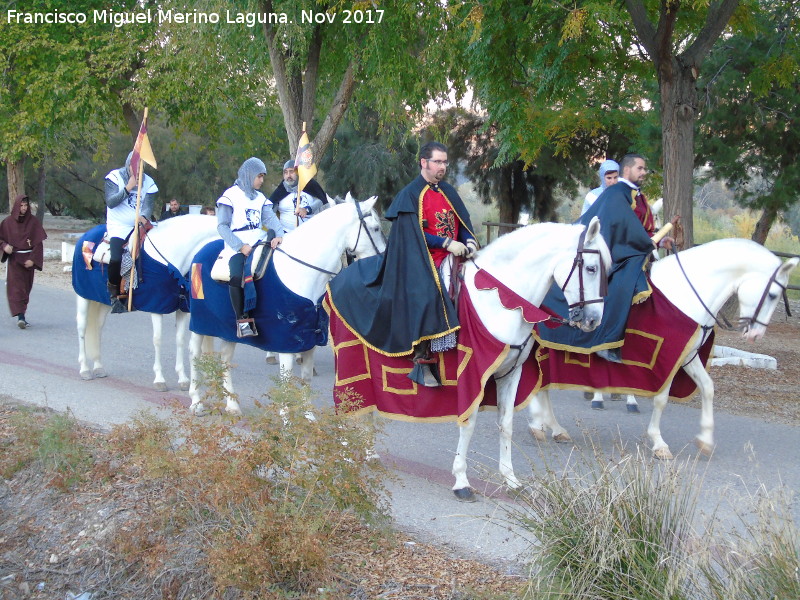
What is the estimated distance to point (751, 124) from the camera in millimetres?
16203

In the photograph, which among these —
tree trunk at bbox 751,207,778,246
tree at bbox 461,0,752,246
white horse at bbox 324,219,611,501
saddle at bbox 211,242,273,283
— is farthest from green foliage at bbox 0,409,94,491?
tree trunk at bbox 751,207,778,246

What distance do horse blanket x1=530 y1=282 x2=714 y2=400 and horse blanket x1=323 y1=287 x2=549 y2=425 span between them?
0.95 m

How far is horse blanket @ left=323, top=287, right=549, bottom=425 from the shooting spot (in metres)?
5.96

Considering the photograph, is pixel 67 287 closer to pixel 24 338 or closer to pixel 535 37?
pixel 24 338

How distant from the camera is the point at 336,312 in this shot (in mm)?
6637

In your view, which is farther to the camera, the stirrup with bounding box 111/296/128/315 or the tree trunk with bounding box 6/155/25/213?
the tree trunk with bounding box 6/155/25/213

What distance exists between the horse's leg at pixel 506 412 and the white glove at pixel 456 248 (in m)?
0.95

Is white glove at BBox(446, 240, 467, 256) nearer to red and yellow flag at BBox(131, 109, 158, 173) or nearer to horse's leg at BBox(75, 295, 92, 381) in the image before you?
red and yellow flag at BBox(131, 109, 158, 173)

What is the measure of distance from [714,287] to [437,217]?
100 inches

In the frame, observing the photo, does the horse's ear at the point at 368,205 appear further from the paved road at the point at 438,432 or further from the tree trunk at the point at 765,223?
the tree trunk at the point at 765,223

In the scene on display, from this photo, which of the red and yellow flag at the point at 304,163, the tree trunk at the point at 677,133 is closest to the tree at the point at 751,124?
the tree trunk at the point at 677,133

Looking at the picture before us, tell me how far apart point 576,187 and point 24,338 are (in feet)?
50.0

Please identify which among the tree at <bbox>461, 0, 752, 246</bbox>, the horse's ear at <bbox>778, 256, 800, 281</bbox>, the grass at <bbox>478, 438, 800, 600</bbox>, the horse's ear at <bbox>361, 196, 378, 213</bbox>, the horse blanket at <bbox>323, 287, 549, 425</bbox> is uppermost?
the tree at <bbox>461, 0, 752, 246</bbox>

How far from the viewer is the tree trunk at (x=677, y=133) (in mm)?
11047
